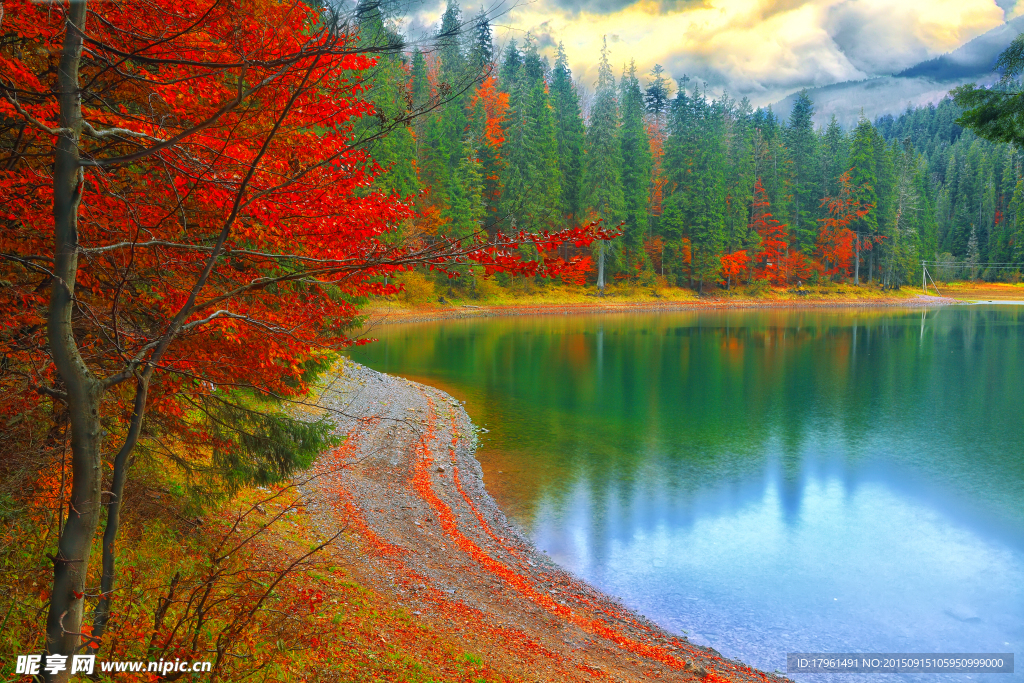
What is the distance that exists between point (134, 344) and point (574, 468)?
37.7 ft

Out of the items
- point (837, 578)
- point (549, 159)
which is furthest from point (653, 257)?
point (837, 578)

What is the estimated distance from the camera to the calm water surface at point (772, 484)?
923cm

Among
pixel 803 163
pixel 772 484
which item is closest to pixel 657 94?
pixel 803 163

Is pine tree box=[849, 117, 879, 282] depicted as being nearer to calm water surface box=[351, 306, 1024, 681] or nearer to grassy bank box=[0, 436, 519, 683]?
calm water surface box=[351, 306, 1024, 681]

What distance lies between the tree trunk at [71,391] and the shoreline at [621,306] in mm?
34192

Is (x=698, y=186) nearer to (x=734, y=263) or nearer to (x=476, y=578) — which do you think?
(x=734, y=263)

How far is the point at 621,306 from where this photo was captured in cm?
5550

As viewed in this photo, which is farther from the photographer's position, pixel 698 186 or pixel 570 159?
pixel 698 186

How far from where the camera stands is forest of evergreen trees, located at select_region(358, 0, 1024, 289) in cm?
5019

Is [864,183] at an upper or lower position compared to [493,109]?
lower

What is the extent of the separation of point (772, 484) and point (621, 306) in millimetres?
41550

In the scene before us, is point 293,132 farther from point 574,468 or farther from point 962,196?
point 962,196

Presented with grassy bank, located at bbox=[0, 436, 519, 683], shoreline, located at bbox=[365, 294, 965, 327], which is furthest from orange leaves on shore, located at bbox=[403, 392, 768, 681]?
shoreline, located at bbox=[365, 294, 965, 327]

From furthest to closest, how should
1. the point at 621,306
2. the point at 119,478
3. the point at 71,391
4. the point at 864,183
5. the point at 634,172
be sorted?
the point at 864,183
the point at 634,172
the point at 621,306
the point at 119,478
the point at 71,391
